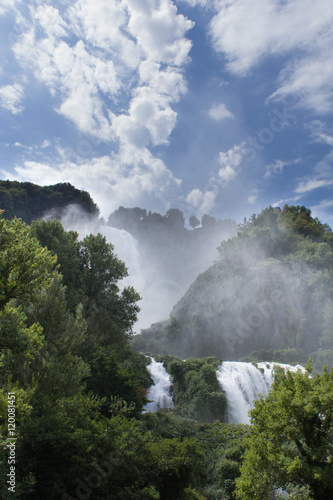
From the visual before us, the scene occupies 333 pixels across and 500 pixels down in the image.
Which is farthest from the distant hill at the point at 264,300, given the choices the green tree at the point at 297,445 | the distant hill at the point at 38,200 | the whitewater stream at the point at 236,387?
the distant hill at the point at 38,200

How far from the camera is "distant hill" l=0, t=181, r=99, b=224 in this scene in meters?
71.9

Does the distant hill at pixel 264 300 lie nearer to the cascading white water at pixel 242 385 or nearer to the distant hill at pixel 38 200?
the cascading white water at pixel 242 385

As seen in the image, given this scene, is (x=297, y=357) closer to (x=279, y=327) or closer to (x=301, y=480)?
(x=279, y=327)

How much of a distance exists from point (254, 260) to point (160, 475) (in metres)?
69.9

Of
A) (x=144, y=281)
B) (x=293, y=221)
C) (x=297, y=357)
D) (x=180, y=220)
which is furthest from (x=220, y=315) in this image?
(x=180, y=220)

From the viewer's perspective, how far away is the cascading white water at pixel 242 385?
100 ft

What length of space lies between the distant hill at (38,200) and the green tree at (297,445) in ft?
243

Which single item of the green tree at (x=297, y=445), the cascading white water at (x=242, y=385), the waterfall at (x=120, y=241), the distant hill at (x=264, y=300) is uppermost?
the waterfall at (x=120, y=241)

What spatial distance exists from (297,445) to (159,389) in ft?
94.1

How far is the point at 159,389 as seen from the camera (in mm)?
35281

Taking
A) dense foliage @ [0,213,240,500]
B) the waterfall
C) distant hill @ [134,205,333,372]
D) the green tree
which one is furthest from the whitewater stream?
the waterfall

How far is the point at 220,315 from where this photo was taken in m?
72.8

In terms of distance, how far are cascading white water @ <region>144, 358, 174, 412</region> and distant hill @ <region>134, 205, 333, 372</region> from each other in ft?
90.7

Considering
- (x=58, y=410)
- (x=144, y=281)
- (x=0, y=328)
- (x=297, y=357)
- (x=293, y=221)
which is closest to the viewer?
(x=0, y=328)
